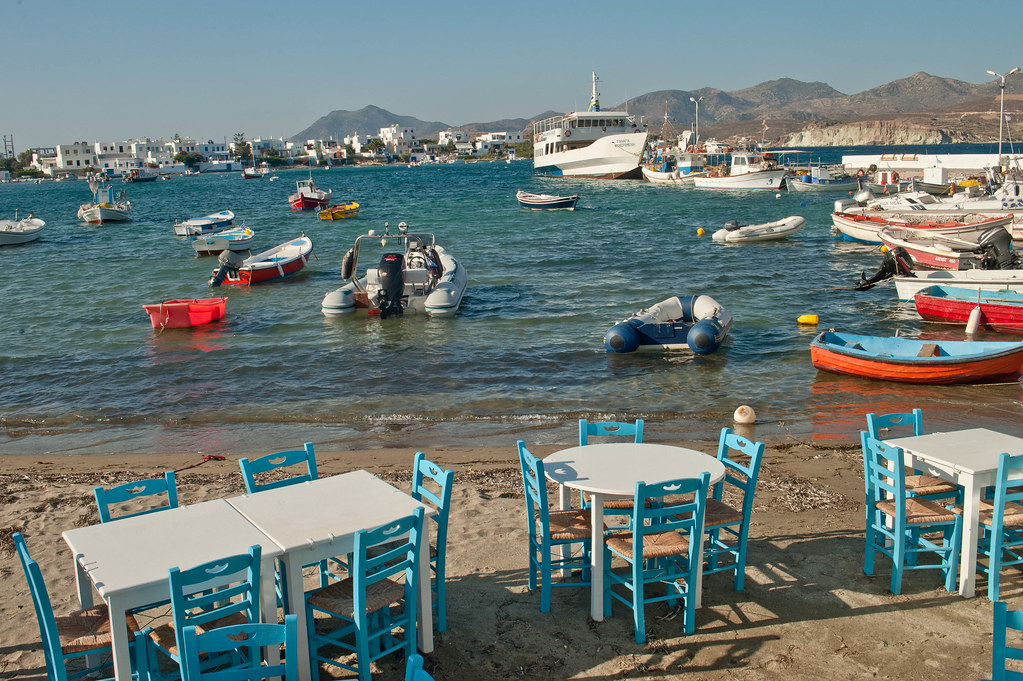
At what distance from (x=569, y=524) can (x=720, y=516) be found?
100 cm

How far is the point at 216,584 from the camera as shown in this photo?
12.6 ft

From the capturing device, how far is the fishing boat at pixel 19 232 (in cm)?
3788

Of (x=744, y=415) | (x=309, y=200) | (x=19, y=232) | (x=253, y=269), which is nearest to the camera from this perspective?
(x=744, y=415)

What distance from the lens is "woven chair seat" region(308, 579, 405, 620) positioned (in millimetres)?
4434

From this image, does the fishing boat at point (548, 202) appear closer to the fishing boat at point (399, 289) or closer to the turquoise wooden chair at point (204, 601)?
the fishing boat at point (399, 289)

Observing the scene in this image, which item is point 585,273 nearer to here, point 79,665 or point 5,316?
point 5,316

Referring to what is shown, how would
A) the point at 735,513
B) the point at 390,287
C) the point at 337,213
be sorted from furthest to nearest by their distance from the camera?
the point at 337,213 → the point at 390,287 → the point at 735,513

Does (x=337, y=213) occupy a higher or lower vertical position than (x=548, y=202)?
lower

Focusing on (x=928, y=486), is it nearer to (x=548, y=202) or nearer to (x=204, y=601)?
(x=204, y=601)

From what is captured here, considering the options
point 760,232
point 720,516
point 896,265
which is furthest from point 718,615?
point 760,232

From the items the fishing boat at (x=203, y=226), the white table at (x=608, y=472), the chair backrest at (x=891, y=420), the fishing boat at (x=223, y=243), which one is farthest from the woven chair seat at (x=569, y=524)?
the fishing boat at (x=203, y=226)

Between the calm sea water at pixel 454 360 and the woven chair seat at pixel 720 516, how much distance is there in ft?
16.3

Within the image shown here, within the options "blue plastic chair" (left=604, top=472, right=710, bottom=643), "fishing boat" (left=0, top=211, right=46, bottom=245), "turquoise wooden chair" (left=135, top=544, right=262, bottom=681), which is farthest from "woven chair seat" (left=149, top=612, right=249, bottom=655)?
"fishing boat" (left=0, top=211, right=46, bottom=245)

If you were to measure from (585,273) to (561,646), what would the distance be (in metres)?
21.6
